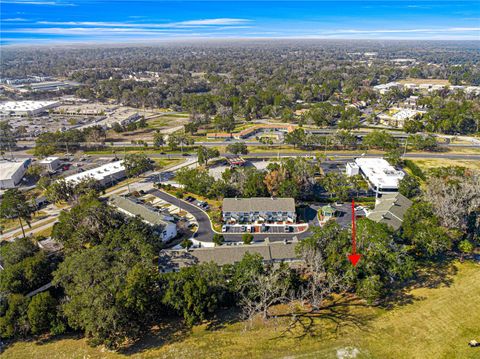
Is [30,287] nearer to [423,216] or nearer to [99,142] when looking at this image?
[423,216]

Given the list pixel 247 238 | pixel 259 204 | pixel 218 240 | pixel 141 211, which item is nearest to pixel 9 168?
pixel 141 211

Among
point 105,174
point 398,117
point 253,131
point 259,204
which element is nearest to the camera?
point 259,204

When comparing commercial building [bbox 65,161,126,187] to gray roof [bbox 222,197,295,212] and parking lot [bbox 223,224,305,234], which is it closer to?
gray roof [bbox 222,197,295,212]

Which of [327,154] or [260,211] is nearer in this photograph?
[260,211]

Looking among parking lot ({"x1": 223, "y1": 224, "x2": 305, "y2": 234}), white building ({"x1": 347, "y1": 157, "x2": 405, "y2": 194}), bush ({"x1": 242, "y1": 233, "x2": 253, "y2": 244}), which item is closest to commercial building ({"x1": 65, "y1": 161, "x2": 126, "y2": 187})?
parking lot ({"x1": 223, "y1": 224, "x2": 305, "y2": 234})

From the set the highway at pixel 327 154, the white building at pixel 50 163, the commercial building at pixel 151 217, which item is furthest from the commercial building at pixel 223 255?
the white building at pixel 50 163

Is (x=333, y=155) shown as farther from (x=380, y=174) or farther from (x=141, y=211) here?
(x=141, y=211)

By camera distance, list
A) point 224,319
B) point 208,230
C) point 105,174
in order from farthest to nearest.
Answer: point 105,174, point 208,230, point 224,319

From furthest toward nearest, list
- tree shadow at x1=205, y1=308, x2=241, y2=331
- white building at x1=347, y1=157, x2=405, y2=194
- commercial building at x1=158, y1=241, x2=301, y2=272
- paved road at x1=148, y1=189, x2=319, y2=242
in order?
white building at x1=347, y1=157, x2=405, y2=194, paved road at x1=148, y1=189, x2=319, y2=242, commercial building at x1=158, y1=241, x2=301, y2=272, tree shadow at x1=205, y1=308, x2=241, y2=331

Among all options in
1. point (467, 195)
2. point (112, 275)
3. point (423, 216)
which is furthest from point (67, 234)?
point (467, 195)
